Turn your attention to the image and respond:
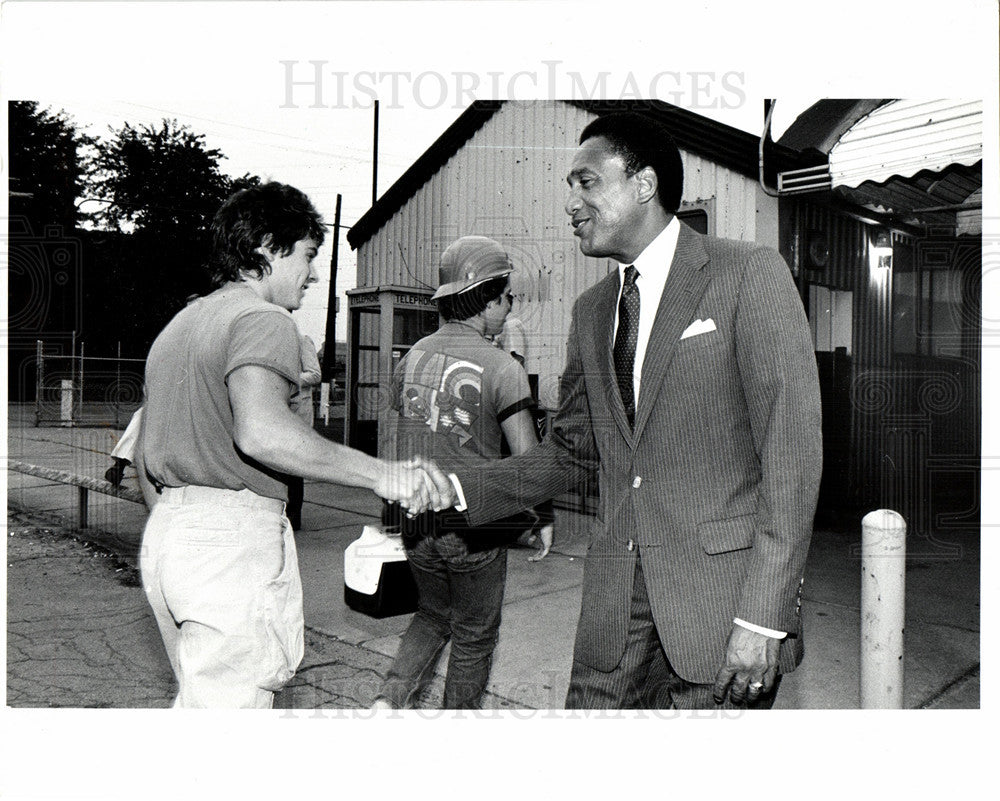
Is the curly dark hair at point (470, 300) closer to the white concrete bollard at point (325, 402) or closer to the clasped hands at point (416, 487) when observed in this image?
the clasped hands at point (416, 487)

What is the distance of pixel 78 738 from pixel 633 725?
177 centimetres

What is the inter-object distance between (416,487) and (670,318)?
956 millimetres

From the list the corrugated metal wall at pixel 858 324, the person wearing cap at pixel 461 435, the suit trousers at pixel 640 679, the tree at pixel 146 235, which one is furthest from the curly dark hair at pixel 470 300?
the corrugated metal wall at pixel 858 324

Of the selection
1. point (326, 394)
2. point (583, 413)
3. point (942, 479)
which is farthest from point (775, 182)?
point (326, 394)

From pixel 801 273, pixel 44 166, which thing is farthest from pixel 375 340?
pixel 801 273

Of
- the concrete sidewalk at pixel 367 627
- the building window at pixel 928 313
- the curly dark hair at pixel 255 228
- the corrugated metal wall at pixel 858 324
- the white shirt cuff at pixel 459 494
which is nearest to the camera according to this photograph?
the curly dark hair at pixel 255 228

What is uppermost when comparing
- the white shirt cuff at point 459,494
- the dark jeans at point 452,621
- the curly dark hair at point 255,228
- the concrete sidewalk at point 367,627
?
the curly dark hair at point 255,228

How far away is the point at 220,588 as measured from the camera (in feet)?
6.93

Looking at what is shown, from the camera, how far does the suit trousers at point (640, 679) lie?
2.09 metres

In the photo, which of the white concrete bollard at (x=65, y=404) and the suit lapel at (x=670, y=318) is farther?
the white concrete bollard at (x=65, y=404)

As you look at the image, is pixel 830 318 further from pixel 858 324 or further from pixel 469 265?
pixel 469 265

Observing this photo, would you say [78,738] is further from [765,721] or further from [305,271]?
[765,721]

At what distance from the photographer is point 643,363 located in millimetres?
2066

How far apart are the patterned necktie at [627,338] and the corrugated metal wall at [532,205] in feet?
18.9
